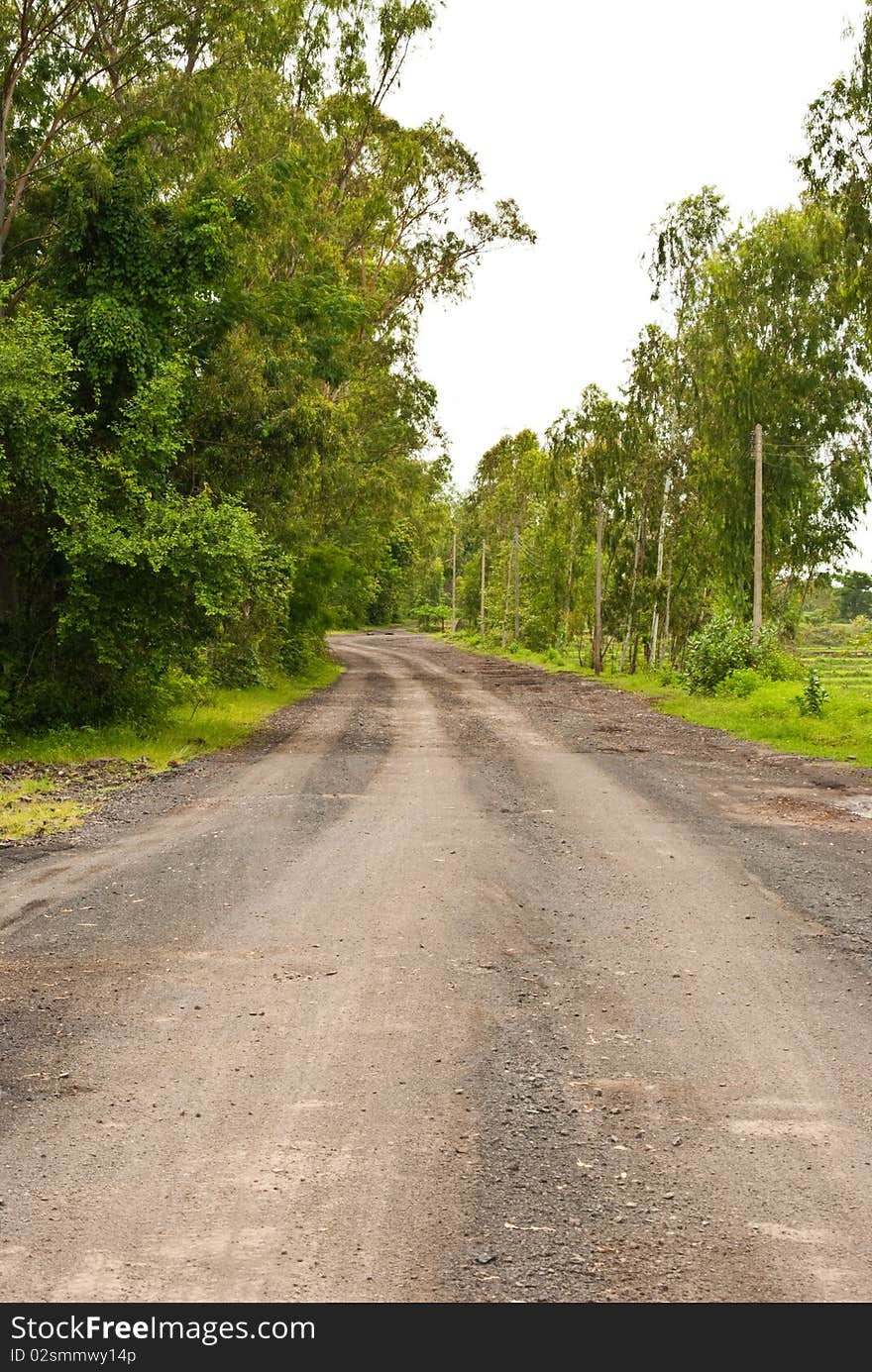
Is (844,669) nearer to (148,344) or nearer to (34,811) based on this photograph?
(148,344)

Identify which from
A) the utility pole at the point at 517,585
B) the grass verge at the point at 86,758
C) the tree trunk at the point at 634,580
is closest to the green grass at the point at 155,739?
the grass verge at the point at 86,758

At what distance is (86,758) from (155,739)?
1871 mm

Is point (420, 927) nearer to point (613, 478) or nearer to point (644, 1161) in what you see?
point (644, 1161)

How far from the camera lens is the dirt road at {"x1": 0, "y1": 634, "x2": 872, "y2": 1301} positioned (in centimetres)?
347

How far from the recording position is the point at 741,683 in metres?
25.9

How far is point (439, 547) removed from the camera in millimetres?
110750

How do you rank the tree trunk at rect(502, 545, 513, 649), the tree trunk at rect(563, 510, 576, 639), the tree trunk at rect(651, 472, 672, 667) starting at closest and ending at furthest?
the tree trunk at rect(651, 472, 672, 667) → the tree trunk at rect(563, 510, 576, 639) → the tree trunk at rect(502, 545, 513, 649)

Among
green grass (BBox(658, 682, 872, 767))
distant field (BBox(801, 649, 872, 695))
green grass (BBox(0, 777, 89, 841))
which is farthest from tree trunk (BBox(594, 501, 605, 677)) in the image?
green grass (BBox(0, 777, 89, 841))

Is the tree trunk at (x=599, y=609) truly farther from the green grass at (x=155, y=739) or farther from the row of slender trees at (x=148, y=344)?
the green grass at (x=155, y=739)

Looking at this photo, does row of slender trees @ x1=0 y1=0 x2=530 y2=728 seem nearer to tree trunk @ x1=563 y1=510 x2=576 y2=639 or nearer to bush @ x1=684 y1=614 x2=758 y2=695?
bush @ x1=684 y1=614 x2=758 y2=695

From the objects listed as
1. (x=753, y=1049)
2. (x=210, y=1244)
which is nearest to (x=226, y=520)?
(x=753, y=1049)

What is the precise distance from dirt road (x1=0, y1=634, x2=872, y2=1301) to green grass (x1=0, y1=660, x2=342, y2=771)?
499 centimetres

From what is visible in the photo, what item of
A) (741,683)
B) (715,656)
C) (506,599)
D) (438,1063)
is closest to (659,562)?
(715,656)
